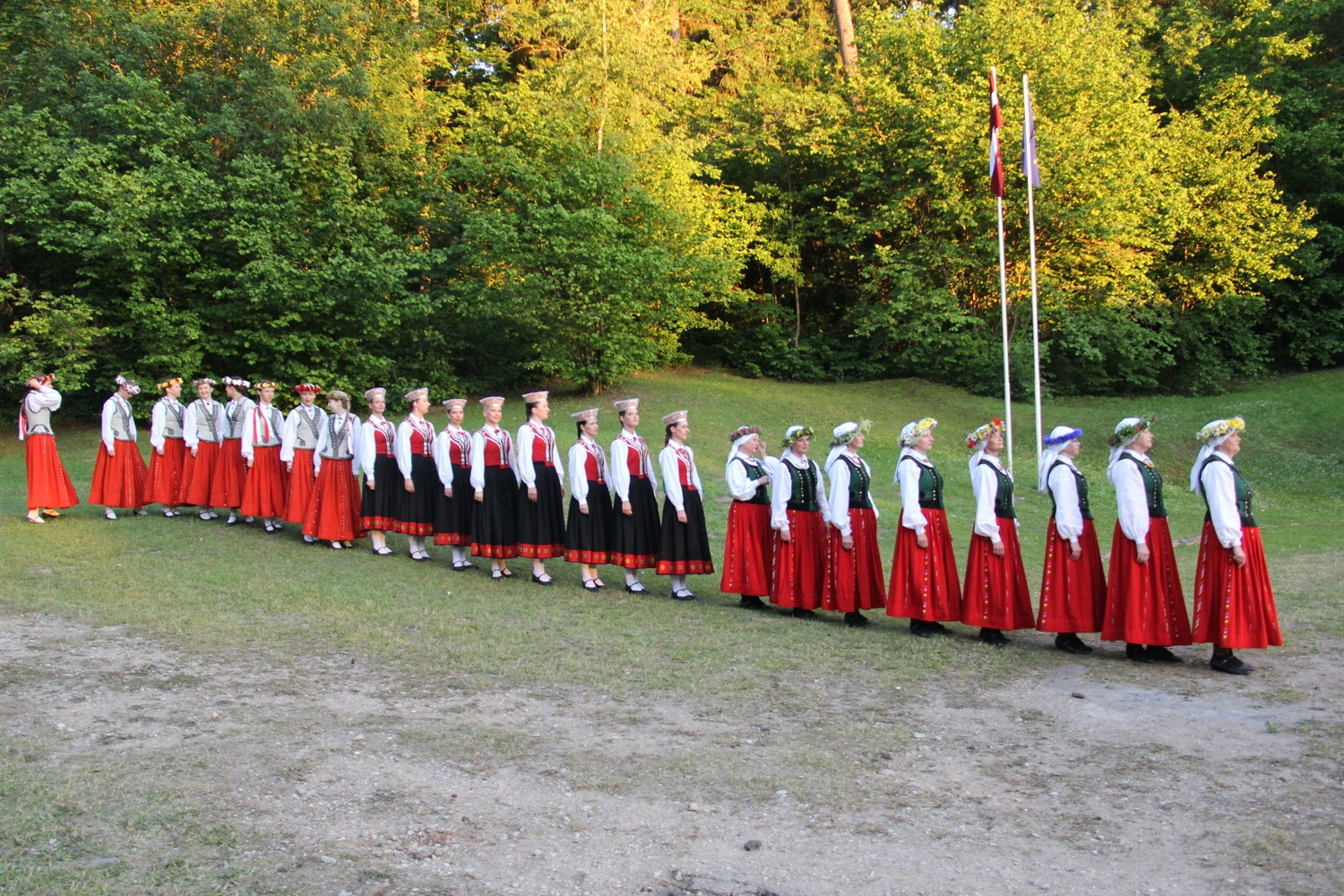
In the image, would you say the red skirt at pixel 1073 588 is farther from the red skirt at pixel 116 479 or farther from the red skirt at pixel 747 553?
the red skirt at pixel 116 479

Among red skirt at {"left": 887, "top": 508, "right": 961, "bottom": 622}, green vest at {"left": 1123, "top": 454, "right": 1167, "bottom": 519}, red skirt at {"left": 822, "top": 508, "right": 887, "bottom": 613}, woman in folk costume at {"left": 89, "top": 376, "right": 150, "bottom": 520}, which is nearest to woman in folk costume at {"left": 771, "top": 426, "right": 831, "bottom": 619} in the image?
red skirt at {"left": 822, "top": 508, "right": 887, "bottom": 613}

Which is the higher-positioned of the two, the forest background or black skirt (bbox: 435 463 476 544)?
the forest background

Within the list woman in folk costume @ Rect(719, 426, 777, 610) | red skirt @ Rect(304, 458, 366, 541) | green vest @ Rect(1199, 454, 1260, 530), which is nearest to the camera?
green vest @ Rect(1199, 454, 1260, 530)

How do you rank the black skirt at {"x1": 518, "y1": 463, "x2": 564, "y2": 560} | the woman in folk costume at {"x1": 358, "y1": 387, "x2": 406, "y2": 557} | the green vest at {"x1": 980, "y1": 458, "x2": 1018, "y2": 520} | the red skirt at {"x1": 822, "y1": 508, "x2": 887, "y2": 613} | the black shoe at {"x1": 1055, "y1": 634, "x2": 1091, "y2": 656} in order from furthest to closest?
the woman in folk costume at {"x1": 358, "y1": 387, "x2": 406, "y2": 557} → the black skirt at {"x1": 518, "y1": 463, "x2": 564, "y2": 560} → the red skirt at {"x1": 822, "y1": 508, "x2": 887, "y2": 613} → the green vest at {"x1": 980, "y1": 458, "x2": 1018, "y2": 520} → the black shoe at {"x1": 1055, "y1": 634, "x2": 1091, "y2": 656}

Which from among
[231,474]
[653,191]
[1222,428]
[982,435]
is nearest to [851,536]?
[982,435]

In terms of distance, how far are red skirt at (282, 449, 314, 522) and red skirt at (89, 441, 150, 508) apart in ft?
7.61

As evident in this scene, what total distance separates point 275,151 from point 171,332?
4683 mm

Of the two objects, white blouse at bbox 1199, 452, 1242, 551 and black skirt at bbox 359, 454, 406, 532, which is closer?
white blouse at bbox 1199, 452, 1242, 551

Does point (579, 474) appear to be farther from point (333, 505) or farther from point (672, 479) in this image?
point (333, 505)

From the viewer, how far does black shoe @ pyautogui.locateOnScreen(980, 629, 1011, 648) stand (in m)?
8.12

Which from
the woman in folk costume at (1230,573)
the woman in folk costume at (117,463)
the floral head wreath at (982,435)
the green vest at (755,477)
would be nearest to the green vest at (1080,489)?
the floral head wreath at (982,435)

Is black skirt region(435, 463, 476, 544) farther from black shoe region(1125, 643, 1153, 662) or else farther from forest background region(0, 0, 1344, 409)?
forest background region(0, 0, 1344, 409)

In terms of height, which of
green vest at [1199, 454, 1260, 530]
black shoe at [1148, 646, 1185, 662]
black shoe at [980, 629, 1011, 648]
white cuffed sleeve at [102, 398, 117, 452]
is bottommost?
black shoe at [1148, 646, 1185, 662]

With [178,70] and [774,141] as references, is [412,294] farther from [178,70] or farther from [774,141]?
[774,141]
